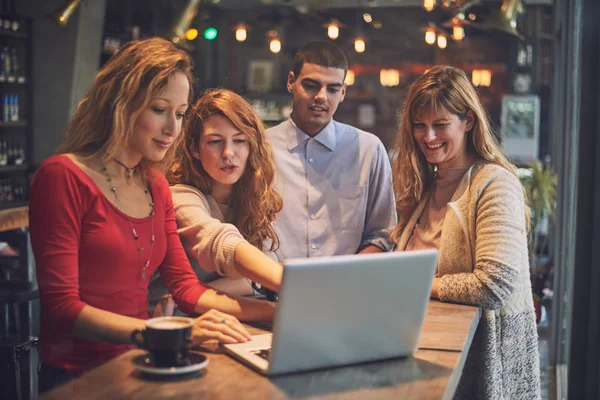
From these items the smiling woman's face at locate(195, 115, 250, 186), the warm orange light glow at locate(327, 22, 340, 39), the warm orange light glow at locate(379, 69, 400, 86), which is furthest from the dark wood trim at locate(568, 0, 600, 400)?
the warm orange light glow at locate(379, 69, 400, 86)

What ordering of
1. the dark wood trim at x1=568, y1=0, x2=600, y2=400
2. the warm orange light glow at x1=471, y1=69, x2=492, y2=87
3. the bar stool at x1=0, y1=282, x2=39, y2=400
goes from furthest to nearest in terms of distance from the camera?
the warm orange light glow at x1=471, y1=69, x2=492, y2=87 → the bar stool at x1=0, y1=282, x2=39, y2=400 → the dark wood trim at x1=568, y1=0, x2=600, y2=400

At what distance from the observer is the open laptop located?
158 centimetres

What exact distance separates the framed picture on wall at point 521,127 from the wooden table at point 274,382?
994 cm

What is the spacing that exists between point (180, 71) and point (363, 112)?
37.0ft

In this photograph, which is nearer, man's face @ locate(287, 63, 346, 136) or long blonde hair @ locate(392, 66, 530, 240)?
long blonde hair @ locate(392, 66, 530, 240)

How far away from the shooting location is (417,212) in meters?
2.72

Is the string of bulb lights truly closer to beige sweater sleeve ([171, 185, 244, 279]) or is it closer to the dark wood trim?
the dark wood trim

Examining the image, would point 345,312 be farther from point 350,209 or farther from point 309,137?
point 309,137

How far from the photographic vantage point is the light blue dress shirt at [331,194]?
326 cm

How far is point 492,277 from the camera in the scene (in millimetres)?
2340

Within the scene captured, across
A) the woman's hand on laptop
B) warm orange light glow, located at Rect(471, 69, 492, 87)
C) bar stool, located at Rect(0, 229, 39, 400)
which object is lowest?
bar stool, located at Rect(0, 229, 39, 400)

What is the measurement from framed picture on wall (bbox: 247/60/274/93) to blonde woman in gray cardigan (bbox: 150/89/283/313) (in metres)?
11.1

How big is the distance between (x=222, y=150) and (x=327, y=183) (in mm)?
980

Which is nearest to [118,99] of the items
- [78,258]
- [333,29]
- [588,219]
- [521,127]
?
[78,258]
